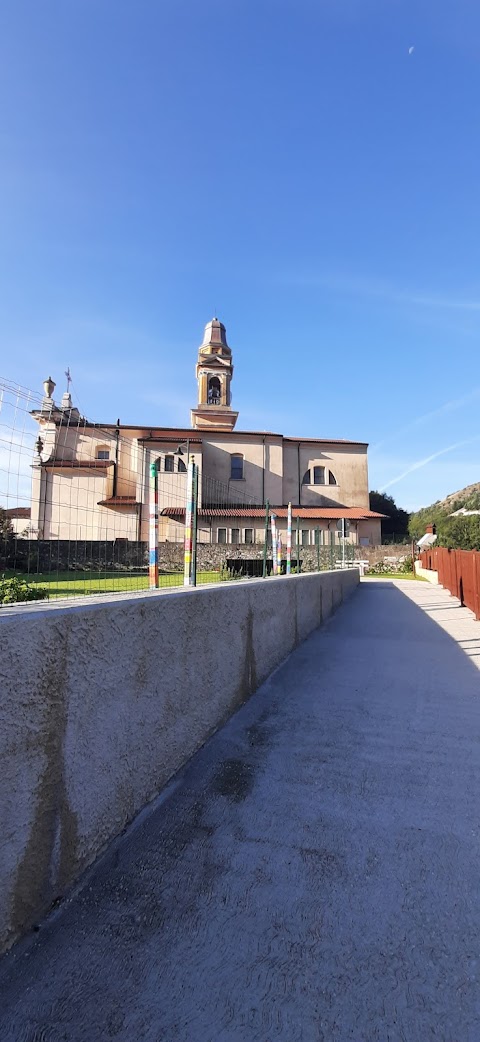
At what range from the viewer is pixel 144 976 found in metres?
1.64

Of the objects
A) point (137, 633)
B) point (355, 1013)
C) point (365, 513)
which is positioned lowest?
point (355, 1013)

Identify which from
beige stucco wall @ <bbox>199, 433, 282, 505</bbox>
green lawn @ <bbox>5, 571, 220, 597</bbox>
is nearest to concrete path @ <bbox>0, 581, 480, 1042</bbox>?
green lawn @ <bbox>5, 571, 220, 597</bbox>

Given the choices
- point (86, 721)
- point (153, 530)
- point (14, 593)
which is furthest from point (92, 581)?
point (14, 593)

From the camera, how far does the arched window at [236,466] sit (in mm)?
42562

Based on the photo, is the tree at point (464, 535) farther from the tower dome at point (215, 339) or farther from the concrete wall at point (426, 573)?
the tower dome at point (215, 339)

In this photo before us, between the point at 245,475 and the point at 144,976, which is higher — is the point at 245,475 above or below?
above

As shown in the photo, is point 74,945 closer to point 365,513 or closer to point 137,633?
point 137,633

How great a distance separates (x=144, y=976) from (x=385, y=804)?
156 centimetres

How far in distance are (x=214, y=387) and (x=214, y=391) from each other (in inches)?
17.1

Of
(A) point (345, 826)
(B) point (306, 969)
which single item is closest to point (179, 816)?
(A) point (345, 826)

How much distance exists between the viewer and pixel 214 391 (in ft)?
161

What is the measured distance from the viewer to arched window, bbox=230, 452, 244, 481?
140 ft

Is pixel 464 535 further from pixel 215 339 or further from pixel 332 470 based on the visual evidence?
pixel 215 339

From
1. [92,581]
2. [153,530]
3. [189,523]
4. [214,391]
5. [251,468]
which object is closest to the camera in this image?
[153,530]
